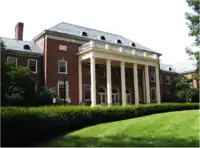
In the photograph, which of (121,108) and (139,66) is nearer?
(121,108)

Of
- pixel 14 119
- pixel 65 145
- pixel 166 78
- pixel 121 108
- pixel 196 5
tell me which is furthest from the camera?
pixel 166 78

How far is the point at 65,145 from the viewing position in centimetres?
1239

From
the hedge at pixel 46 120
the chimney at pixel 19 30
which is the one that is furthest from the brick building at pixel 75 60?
the hedge at pixel 46 120

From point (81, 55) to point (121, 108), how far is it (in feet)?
52.3

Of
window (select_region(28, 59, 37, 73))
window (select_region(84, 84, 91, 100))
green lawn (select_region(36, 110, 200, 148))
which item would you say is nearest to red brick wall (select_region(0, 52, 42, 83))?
window (select_region(28, 59, 37, 73))

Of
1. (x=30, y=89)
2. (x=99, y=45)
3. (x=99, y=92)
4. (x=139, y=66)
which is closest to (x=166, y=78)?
(x=139, y=66)

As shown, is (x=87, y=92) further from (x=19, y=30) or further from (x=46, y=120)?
(x=46, y=120)

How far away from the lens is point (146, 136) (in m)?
12.3

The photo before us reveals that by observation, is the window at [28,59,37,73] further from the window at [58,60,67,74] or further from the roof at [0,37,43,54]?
the window at [58,60,67,74]

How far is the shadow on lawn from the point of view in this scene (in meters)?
10.4

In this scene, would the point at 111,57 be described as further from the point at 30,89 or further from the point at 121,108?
the point at 121,108

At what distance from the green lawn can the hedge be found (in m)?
0.85

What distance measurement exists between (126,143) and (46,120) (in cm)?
483

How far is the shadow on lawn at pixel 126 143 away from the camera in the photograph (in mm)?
10359
